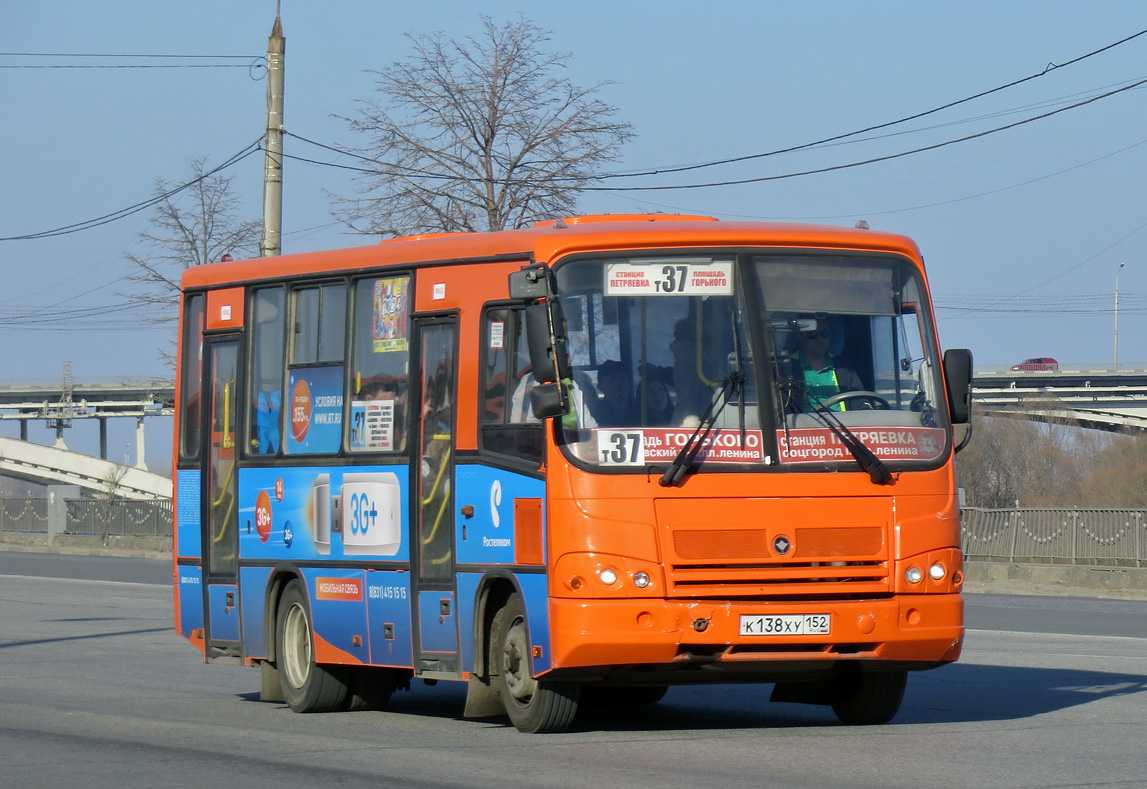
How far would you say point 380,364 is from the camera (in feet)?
37.2

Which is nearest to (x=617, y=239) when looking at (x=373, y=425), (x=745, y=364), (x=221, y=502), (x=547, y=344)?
(x=547, y=344)

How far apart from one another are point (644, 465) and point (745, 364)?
0.83 m

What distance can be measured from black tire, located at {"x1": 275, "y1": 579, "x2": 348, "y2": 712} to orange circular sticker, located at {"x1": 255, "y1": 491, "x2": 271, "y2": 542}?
42 cm

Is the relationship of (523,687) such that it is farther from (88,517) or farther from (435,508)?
(88,517)

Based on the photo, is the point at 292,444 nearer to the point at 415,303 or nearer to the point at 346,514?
the point at 346,514

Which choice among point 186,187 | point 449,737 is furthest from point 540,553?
point 186,187

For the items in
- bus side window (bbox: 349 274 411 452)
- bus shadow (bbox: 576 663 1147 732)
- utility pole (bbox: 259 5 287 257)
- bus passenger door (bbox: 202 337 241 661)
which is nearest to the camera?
bus shadow (bbox: 576 663 1147 732)

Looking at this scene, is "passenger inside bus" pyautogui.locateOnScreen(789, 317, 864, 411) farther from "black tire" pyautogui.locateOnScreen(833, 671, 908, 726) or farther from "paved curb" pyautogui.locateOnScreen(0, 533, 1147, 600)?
"paved curb" pyautogui.locateOnScreen(0, 533, 1147, 600)

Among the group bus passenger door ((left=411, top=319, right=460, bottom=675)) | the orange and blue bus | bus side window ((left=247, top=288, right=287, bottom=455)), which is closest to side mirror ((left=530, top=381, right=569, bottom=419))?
the orange and blue bus

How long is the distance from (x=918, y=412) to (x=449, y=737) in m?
3.25

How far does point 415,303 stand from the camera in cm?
1109

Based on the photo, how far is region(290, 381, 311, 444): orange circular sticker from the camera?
1198cm

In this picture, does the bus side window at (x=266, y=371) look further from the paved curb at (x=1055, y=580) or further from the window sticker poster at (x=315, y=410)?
the paved curb at (x=1055, y=580)

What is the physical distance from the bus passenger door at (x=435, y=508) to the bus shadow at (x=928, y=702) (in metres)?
1.00
